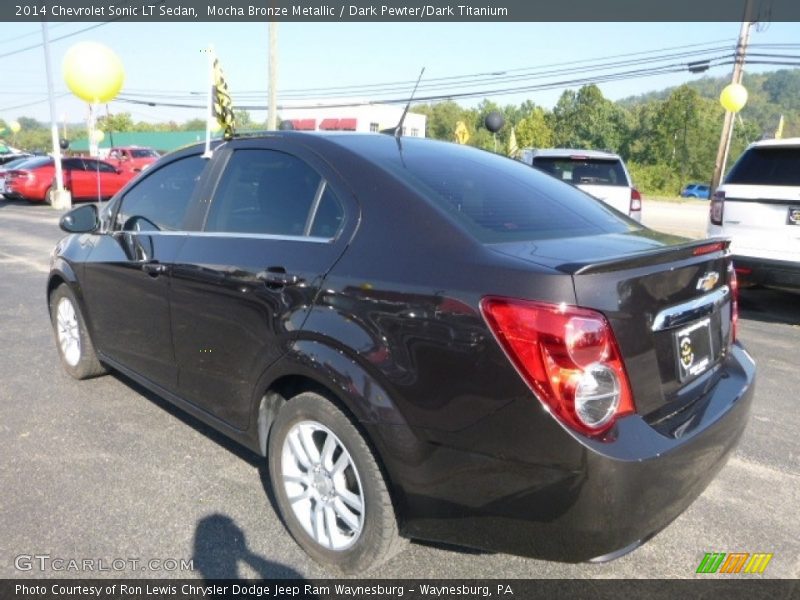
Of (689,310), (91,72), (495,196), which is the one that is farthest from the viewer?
(91,72)

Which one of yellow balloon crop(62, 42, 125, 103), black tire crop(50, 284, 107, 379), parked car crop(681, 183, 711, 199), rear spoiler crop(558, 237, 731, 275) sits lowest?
parked car crop(681, 183, 711, 199)

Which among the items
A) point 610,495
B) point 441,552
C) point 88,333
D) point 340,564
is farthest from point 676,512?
point 88,333

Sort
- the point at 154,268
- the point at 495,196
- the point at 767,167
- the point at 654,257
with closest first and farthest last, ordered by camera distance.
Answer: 1. the point at 654,257
2. the point at 495,196
3. the point at 154,268
4. the point at 767,167

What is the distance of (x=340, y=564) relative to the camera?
2.32 meters

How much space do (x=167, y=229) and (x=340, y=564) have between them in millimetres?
1946

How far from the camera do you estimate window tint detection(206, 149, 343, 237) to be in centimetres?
251

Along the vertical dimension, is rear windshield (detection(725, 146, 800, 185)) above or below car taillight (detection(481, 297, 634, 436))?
above

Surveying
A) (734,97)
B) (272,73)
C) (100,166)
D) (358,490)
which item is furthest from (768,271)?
(100,166)

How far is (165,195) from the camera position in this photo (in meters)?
3.43

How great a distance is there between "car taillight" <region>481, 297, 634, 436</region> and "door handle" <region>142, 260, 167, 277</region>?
1953 mm

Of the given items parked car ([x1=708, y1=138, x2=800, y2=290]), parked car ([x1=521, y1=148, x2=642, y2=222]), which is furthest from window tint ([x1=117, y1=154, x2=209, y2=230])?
parked car ([x1=521, y1=148, x2=642, y2=222])

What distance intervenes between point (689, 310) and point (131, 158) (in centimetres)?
2683

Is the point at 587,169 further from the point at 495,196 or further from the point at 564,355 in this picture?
the point at 564,355

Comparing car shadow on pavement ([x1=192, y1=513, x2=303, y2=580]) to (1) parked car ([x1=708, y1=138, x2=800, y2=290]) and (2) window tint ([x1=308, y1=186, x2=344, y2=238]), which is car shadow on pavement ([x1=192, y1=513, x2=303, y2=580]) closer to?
(2) window tint ([x1=308, y1=186, x2=344, y2=238])
